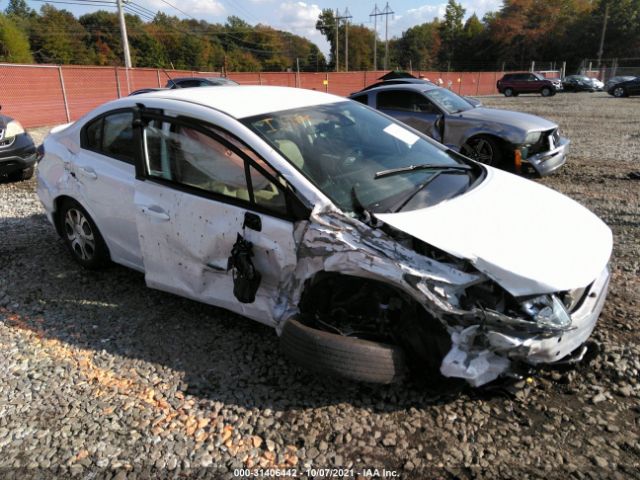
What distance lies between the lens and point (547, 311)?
2387 mm

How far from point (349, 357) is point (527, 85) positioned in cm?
3769

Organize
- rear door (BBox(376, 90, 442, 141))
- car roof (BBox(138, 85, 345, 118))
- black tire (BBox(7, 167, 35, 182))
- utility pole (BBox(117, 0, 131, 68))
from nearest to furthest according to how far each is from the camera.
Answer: car roof (BBox(138, 85, 345, 118)) → black tire (BBox(7, 167, 35, 182)) → rear door (BBox(376, 90, 442, 141)) → utility pole (BBox(117, 0, 131, 68))

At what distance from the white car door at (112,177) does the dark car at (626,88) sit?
3468cm

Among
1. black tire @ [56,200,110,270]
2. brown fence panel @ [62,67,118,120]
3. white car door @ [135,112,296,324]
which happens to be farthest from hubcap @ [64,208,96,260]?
brown fence panel @ [62,67,118,120]

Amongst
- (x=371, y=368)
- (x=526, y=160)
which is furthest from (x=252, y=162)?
(x=526, y=160)

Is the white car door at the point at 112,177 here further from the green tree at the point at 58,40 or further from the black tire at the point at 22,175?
the green tree at the point at 58,40

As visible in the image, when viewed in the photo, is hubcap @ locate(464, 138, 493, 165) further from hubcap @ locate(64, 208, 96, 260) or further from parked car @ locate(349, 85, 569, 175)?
hubcap @ locate(64, 208, 96, 260)

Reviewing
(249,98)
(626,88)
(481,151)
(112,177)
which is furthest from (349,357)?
(626,88)

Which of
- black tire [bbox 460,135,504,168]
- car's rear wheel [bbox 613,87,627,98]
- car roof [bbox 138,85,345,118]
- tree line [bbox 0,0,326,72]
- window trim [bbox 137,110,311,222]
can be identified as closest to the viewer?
window trim [bbox 137,110,311,222]

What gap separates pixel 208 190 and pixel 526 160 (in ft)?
18.7

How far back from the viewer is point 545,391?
9.16 feet

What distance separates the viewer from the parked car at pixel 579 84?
36.5 metres

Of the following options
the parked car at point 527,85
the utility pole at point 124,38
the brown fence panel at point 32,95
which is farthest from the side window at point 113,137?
the parked car at point 527,85

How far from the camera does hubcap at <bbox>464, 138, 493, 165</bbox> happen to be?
7.70 meters
